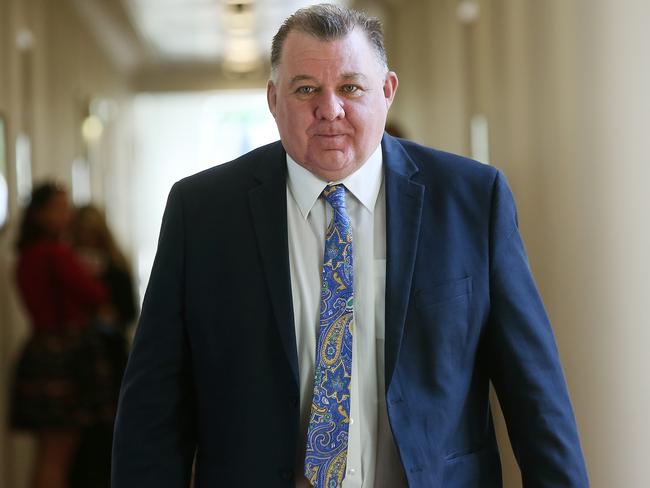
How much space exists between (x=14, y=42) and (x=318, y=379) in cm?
505

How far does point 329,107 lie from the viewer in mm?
1746

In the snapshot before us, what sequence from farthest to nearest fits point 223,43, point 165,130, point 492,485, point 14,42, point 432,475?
point 165,130 → point 223,43 → point 14,42 → point 492,485 → point 432,475

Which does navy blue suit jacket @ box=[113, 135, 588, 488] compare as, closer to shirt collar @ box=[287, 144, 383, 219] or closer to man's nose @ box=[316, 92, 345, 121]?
shirt collar @ box=[287, 144, 383, 219]

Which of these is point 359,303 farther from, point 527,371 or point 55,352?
point 55,352

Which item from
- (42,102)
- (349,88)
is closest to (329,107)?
(349,88)

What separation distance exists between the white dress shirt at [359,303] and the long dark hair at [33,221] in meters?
4.00

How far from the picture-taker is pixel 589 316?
10.4 ft

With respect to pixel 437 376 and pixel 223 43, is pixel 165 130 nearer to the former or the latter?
pixel 223 43

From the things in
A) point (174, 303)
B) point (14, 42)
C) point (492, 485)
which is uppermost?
point (14, 42)

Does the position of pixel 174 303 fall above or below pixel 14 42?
below

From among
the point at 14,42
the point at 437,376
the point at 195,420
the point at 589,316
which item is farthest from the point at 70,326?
the point at 437,376

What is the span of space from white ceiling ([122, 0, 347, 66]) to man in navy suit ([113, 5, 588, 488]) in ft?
22.7

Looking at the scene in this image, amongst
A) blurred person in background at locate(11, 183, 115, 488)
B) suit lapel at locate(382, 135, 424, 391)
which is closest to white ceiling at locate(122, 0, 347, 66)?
blurred person in background at locate(11, 183, 115, 488)

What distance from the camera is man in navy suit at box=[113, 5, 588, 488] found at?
1777 mm
